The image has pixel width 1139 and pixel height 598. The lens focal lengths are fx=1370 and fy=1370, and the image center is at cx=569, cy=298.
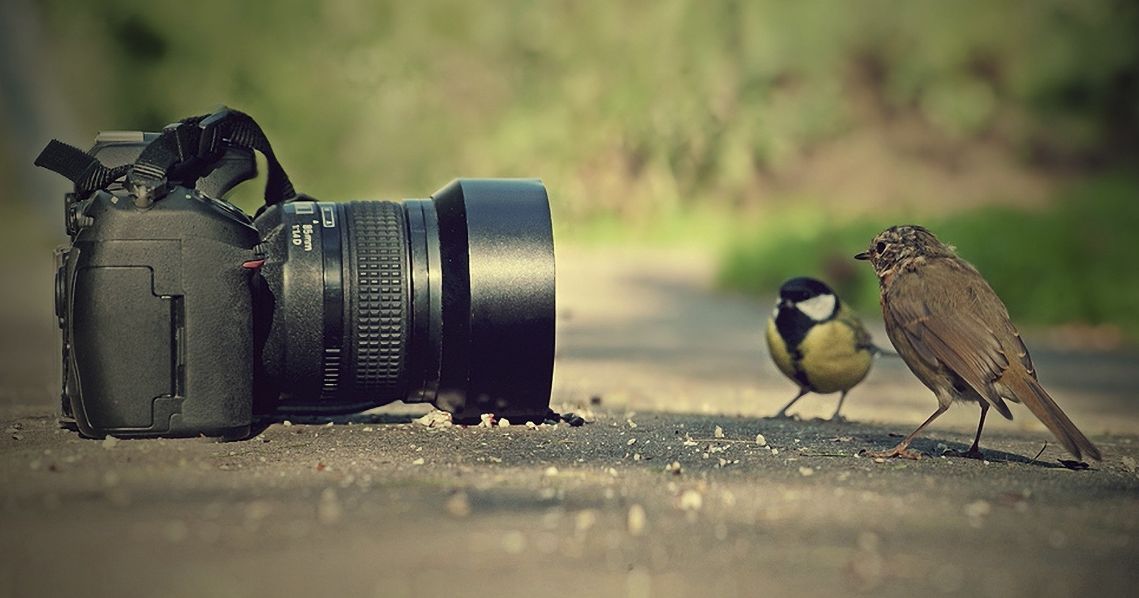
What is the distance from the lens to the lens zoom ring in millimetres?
4406

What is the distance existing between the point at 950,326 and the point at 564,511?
5.24 ft

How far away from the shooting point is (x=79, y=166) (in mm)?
4109

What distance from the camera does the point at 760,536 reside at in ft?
11.0

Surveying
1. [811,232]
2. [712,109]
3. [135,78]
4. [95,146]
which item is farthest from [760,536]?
[712,109]

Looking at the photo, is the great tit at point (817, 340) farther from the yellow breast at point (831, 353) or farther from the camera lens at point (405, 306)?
the camera lens at point (405, 306)

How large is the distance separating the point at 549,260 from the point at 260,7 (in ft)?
51.7

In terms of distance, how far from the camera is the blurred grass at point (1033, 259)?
10852 mm

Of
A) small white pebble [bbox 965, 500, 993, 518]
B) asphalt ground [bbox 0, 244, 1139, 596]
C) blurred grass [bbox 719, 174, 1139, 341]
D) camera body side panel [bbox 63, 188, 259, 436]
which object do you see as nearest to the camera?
asphalt ground [bbox 0, 244, 1139, 596]

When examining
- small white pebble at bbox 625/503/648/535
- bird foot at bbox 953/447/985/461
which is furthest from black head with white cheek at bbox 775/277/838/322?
small white pebble at bbox 625/503/648/535

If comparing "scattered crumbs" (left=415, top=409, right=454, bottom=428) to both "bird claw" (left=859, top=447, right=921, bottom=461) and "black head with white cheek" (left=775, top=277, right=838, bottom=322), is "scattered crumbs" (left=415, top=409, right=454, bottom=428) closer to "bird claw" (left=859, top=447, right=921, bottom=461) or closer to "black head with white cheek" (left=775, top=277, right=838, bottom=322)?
"bird claw" (left=859, top=447, right=921, bottom=461)

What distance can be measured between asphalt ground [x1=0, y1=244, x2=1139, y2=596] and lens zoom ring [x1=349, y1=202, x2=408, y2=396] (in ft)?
0.79

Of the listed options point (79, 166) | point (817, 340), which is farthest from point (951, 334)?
point (79, 166)

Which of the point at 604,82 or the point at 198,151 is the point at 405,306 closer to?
the point at 198,151

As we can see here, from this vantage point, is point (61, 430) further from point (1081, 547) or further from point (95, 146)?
point (1081, 547)
